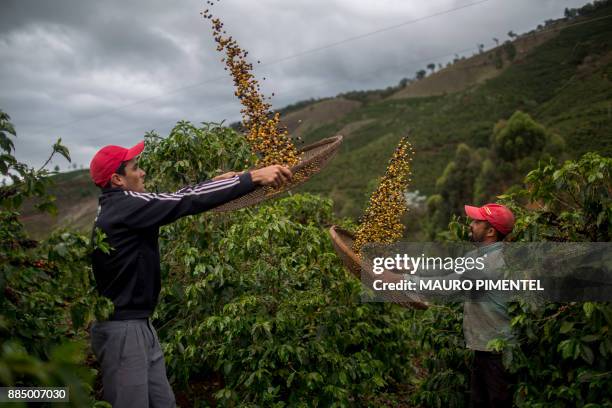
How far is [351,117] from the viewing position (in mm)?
70375

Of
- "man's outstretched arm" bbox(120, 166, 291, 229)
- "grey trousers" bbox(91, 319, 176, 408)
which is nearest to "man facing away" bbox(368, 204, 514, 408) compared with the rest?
"man's outstretched arm" bbox(120, 166, 291, 229)

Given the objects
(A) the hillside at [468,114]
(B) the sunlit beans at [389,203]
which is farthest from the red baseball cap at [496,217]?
(A) the hillside at [468,114]

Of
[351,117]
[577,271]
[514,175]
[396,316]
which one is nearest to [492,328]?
[577,271]

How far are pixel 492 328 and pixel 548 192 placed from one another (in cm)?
96

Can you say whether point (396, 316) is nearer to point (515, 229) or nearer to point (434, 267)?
point (434, 267)

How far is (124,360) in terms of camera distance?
2.21 metres

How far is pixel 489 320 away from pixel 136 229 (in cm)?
227

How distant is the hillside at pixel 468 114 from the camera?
1201 centimetres

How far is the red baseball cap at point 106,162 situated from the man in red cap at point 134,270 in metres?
0.04

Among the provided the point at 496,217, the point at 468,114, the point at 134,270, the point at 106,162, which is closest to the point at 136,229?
the point at 134,270

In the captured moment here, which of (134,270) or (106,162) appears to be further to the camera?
(106,162)

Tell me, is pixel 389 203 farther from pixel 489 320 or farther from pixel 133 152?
pixel 133 152

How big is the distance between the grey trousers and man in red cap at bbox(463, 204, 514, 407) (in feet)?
6.56

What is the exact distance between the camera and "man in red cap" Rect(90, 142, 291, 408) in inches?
87.0
